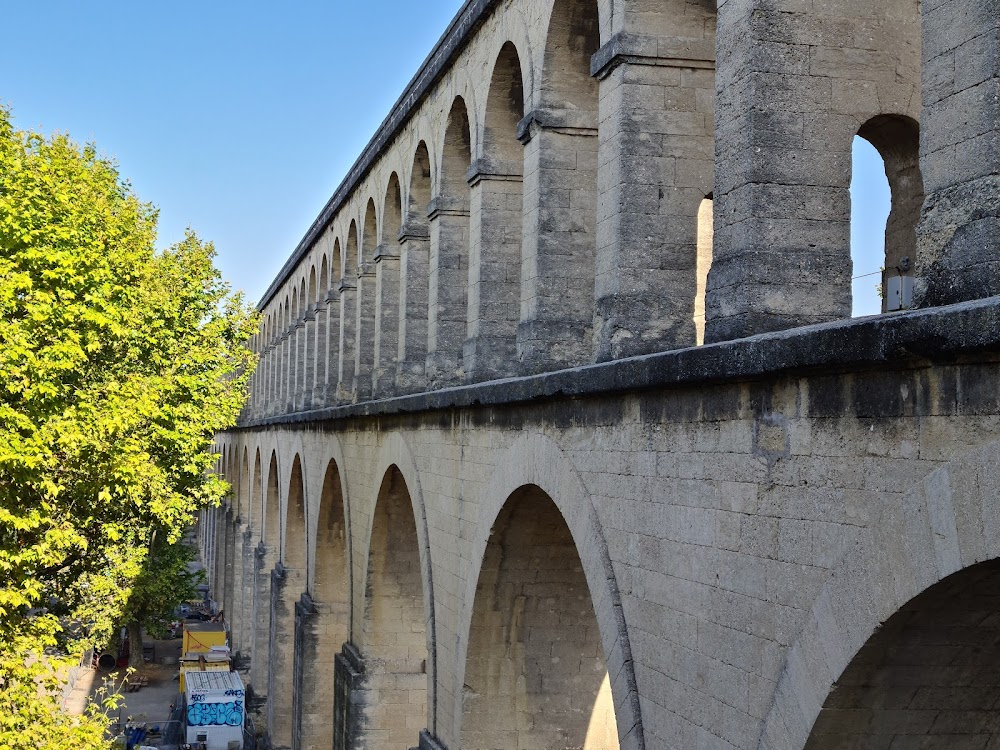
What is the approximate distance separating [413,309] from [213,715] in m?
14.7

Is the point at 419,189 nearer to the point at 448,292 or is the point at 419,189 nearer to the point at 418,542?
the point at 448,292

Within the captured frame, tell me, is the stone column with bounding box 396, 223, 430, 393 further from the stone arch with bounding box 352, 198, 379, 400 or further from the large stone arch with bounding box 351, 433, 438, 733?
the stone arch with bounding box 352, 198, 379, 400

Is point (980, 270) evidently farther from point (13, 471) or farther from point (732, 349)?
point (13, 471)

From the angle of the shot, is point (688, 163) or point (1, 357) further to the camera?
point (1, 357)

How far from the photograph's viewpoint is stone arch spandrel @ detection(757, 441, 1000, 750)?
3986mm

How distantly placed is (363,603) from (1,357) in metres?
6.38

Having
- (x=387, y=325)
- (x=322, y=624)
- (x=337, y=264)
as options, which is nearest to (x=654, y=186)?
(x=387, y=325)

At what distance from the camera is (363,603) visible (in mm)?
15938

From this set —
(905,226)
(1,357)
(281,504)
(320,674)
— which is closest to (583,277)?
(905,226)

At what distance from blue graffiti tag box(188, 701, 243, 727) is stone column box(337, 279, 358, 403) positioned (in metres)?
9.45

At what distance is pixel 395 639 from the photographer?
1614cm

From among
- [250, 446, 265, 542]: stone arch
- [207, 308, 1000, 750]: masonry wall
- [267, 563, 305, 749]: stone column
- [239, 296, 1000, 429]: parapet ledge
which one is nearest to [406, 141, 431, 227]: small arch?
[207, 308, 1000, 750]: masonry wall

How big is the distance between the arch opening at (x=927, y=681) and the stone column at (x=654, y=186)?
314 cm

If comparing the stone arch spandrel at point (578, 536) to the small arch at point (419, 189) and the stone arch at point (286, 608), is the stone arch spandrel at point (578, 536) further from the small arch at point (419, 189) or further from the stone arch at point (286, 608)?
the stone arch at point (286, 608)
